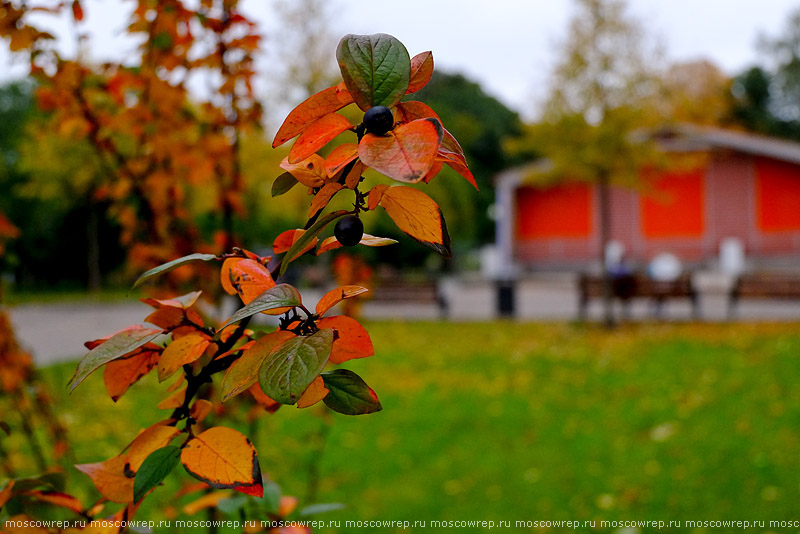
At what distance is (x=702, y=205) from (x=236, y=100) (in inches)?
764

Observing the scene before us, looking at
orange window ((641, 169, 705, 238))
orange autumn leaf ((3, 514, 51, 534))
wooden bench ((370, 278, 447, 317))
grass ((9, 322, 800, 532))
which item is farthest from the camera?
orange window ((641, 169, 705, 238))

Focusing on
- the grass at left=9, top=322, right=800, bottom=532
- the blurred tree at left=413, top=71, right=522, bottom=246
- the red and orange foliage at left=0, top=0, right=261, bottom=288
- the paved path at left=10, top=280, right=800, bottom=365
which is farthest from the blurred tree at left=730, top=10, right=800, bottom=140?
the red and orange foliage at left=0, top=0, right=261, bottom=288

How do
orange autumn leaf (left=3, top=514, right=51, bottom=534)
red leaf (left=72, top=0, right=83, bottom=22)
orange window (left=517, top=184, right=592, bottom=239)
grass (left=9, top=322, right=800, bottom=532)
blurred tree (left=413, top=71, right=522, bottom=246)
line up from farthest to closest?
1. blurred tree (left=413, top=71, right=522, bottom=246)
2. orange window (left=517, top=184, right=592, bottom=239)
3. grass (left=9, top=322, right=800, bottom=532)
4. red leaf (left=72, top=0, right=83, bottom=22)
5. orange autumn leaf (left=3, top=514, right=51, bottom=534)

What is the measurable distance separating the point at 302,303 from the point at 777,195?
69.3 ft

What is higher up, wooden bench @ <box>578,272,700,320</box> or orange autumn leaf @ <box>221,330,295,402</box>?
orange autumn leaf @ <box>221,330,295,402</box>

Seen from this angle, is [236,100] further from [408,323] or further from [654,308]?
[654,308]

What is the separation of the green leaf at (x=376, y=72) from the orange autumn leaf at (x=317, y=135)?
37 millimetres

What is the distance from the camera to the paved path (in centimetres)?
973

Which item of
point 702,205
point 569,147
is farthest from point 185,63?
point 702,205

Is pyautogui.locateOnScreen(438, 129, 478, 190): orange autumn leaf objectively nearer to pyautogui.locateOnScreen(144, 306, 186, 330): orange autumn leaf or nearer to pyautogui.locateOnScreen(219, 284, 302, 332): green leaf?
pyautogui.locateOnScreen(219, 284, 302, 332): green leaf

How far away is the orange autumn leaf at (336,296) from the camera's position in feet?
2.06

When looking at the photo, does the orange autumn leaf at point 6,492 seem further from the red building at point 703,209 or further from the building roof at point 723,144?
the red building at point 703,209

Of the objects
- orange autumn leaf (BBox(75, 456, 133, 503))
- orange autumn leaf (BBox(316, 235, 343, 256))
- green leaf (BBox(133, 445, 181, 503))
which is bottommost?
orange autumn leaf (BBox(75, 456, 133, 503))

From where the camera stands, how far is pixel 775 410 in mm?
4684
